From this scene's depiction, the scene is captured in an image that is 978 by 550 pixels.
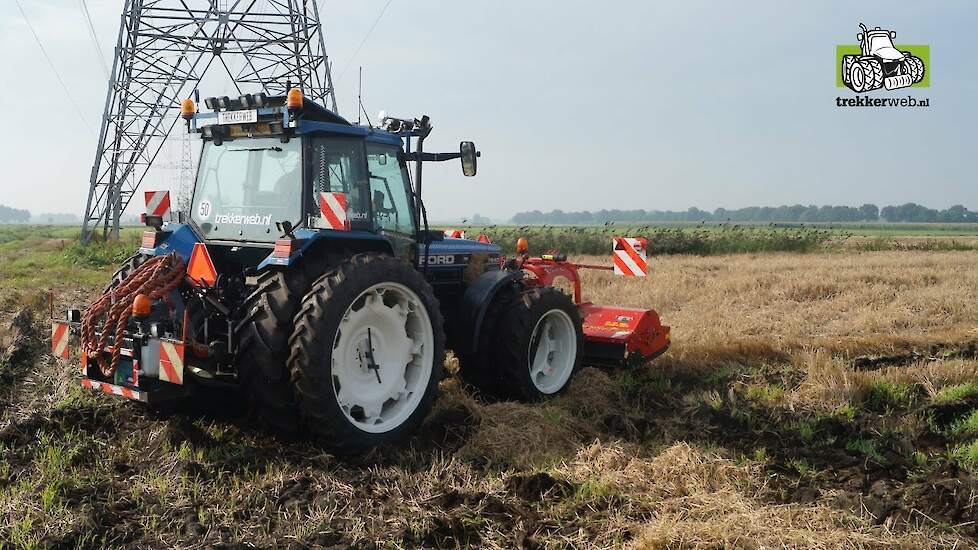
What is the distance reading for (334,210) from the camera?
5414mm

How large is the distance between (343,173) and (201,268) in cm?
124

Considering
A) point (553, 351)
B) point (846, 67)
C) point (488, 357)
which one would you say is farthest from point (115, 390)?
point (846, 67)

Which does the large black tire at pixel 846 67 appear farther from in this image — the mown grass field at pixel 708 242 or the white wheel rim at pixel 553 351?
the white wheel rim at pixel 553 351

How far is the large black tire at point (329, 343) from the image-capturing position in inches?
193

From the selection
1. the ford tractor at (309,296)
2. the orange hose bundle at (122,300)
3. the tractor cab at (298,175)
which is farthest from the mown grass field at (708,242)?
the orange hose bundle at (122,300)

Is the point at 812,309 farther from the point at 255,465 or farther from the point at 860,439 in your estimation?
the point at 255,465

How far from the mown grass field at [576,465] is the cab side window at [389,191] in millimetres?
1502

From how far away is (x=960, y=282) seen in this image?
1386cm

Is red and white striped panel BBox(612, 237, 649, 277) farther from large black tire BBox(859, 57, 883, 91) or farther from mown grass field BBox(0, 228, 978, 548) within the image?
large black tire BBox(859, 57, 883, 91)

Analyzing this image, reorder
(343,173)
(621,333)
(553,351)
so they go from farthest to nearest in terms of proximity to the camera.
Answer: (621,333)
(553,351)
(343,173)

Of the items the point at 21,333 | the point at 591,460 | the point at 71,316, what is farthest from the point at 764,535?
the point at 21,333

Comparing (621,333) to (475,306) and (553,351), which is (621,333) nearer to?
(553,351)

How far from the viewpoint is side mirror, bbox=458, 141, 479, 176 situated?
6.67 meters

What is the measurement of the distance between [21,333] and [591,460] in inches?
271
